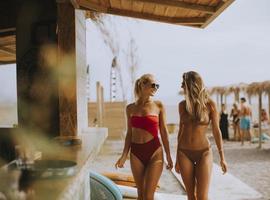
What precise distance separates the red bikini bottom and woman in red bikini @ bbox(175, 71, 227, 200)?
242 millimetres

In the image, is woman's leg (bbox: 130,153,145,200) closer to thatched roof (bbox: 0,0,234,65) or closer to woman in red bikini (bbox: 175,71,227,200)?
woman in red bikini (bbox: 175,71,227,200)

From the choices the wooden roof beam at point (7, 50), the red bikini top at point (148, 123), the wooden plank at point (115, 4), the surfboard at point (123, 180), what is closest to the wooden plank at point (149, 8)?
the wooden plank at point (115, 4)

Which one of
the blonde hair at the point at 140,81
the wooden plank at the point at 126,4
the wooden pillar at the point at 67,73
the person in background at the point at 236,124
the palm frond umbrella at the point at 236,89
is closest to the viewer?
the blonde hair at the point at 140,81

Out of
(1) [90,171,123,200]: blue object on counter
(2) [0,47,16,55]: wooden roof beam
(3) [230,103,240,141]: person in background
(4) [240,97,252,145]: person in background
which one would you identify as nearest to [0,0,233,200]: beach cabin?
(1) [90,171,123,200]: blue object on counter

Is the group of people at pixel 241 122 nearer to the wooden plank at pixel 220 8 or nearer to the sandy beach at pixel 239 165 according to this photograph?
the sandy beach at pixel 239 165

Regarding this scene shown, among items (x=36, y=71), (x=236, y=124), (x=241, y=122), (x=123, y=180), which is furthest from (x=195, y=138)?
(x=236, y=124)

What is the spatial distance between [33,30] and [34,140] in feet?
4.09

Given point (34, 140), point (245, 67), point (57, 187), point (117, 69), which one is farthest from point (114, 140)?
point (245, 67)

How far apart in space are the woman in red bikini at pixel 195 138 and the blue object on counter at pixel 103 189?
133 cm

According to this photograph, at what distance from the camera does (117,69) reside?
831 inches

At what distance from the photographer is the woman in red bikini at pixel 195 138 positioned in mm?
3490

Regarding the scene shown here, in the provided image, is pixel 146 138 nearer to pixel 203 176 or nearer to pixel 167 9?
pixel 203 176

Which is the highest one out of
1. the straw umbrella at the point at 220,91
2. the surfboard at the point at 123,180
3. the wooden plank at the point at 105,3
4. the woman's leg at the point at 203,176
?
the wooden plank at the point at 105,3

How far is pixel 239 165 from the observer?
9.53 metres
